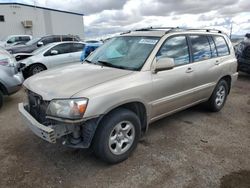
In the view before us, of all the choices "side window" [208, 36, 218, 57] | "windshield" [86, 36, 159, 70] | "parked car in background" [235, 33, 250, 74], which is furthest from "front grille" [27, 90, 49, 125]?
"parked car in background" [235, 33, 250, 74]

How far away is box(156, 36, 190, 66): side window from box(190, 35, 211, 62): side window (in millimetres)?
211

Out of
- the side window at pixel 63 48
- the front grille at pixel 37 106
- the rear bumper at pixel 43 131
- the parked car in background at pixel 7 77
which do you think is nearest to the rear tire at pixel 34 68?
the side window at pixel 63 48

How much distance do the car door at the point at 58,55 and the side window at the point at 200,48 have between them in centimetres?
572

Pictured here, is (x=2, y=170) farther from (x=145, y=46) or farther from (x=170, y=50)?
(x=170, y=50)

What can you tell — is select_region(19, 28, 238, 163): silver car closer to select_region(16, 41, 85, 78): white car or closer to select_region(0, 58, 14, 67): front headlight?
select_region(0, 58, 14, 67): front headlight

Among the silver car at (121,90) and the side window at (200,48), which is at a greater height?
the side window at (200,48)

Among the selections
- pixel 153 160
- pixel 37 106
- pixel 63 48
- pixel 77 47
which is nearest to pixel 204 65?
pixel 153 160

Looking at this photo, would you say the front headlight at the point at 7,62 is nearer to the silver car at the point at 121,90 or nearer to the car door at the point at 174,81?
the silver car at the point at 121,90

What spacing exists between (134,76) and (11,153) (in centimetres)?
216

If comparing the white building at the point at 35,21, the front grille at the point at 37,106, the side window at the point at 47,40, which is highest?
the white building at the point at 35,21

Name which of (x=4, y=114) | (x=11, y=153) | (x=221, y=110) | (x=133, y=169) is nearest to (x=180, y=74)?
(x=133, y=169)

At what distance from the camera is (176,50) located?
3.94 metres

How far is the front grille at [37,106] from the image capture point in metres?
3.03

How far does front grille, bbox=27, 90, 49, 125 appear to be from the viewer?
3.03 meters
